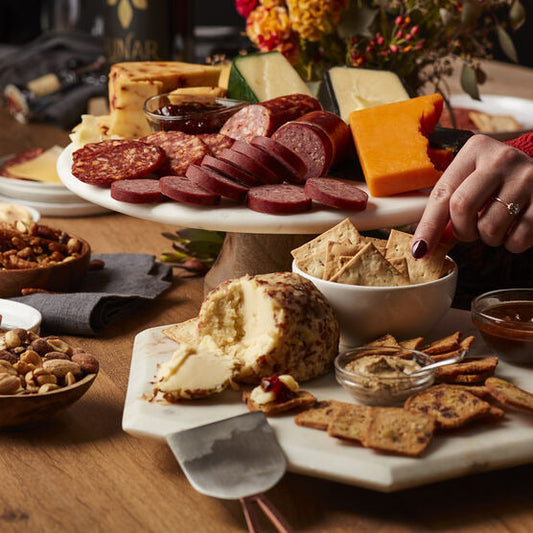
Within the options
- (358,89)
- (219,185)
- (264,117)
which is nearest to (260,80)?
(358,89)

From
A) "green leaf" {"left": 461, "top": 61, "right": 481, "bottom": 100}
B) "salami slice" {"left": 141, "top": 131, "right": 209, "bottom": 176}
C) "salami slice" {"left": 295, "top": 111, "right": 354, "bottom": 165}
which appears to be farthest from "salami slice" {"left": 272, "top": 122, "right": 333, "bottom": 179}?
"green leaf" {"left": 461, "top": 61, "right": 481, "bottom": 100}

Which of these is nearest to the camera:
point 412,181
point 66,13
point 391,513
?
point 391,513

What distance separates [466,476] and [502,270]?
623mm

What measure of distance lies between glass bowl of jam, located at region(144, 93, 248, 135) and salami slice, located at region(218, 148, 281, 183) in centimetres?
23

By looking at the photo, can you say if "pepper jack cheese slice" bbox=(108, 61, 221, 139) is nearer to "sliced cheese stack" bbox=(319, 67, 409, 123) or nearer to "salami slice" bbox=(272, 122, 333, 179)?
"sliced cheese stack" bbox=(319, 67, 409, 123)

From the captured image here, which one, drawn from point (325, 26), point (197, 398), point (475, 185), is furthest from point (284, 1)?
point (197, 398)

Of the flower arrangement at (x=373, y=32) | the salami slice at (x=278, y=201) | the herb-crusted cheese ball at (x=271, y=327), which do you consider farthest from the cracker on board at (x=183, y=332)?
the flower arrangement at (x=373, y=32)

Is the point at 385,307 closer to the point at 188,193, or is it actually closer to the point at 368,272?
the point at 368,272

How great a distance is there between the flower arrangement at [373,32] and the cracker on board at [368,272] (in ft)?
2.95

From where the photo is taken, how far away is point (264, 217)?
4.00ft

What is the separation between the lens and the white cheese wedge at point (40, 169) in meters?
2.08

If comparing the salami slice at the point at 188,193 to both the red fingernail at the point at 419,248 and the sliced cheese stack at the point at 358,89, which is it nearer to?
the red fingernail at the point at 419,248

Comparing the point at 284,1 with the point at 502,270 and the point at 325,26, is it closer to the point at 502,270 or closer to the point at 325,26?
the point at 325,26

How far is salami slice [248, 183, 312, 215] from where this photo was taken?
4.02 feet
